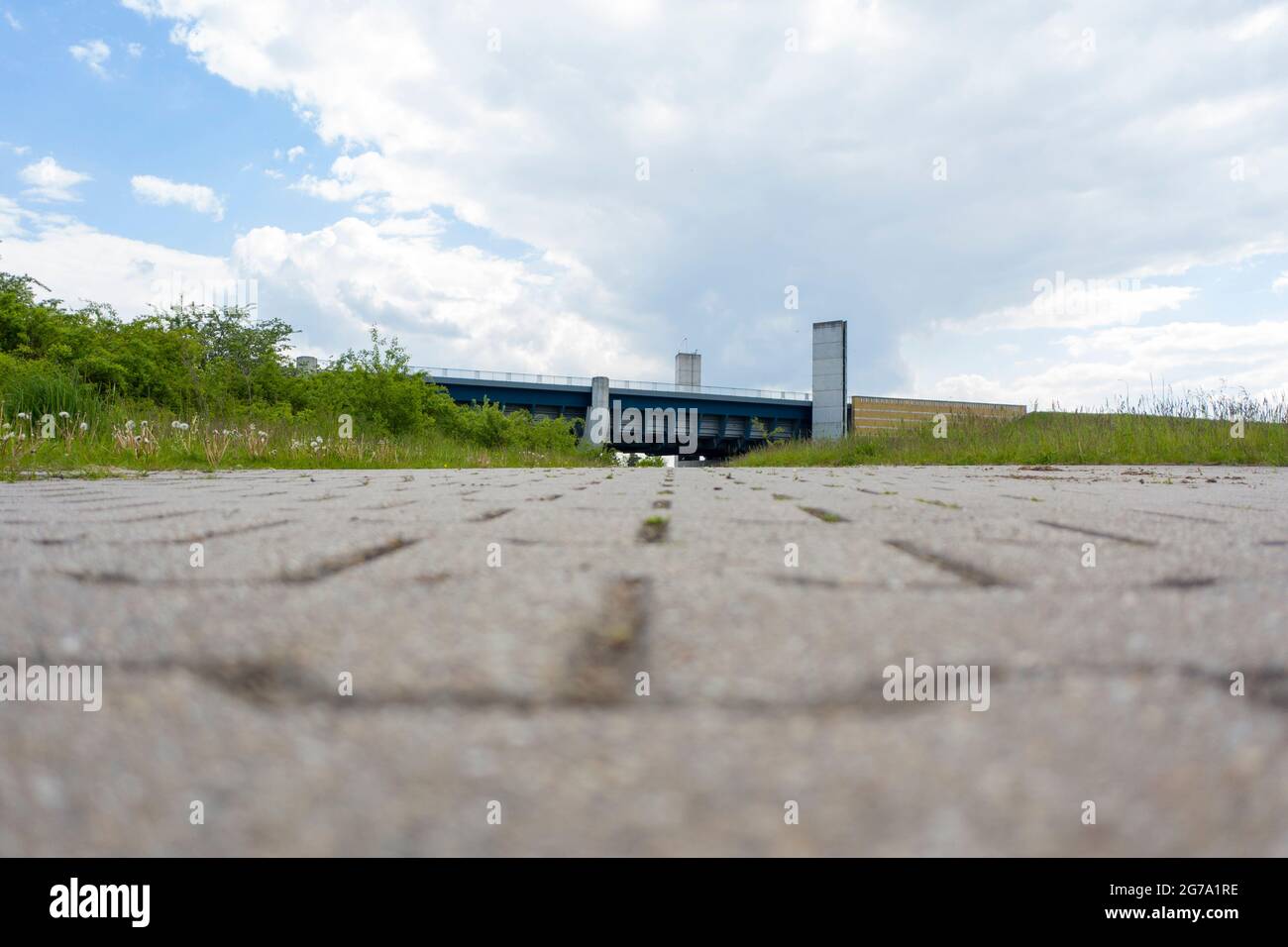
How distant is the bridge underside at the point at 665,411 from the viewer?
45.9m

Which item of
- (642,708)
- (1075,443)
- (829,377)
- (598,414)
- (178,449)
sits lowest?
(642,708)

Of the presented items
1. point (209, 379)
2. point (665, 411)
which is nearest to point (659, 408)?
point (665, 411)

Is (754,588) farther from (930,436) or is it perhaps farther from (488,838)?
(930,436)

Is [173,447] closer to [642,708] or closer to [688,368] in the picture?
[642,708]

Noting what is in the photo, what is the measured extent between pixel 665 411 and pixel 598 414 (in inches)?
284

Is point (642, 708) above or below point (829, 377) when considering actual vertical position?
below

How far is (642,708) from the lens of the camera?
0.75m

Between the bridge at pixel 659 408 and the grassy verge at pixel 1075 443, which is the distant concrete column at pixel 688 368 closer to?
the bridge at pixel 659 408

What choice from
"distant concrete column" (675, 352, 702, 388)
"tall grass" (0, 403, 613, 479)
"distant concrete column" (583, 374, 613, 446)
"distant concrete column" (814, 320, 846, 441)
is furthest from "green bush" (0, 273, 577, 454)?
"distant concrete column" (675, 352, 702, 388)

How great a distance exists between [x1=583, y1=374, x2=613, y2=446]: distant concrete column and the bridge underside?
950 mm

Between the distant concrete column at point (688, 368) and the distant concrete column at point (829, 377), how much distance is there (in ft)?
40.8

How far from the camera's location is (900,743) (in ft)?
2.24

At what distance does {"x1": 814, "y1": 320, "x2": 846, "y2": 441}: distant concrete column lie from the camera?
38062 mm
